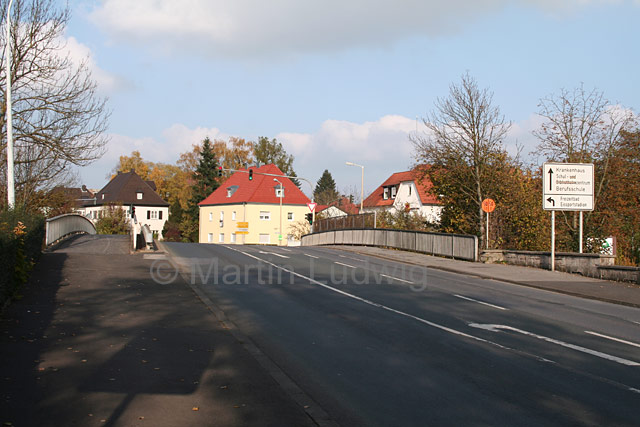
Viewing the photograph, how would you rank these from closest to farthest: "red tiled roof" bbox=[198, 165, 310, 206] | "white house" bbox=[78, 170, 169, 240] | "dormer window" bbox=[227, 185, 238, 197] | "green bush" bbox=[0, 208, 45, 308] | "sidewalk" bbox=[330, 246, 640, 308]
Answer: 1. "green bush" bbox=[0, 208, 45, 308]
2. "sidewalk" bbox=[330, 246, 640, 308]
3. "red tiled roof" bbox=[198, 165, 310, 206]
4. "dormer window" bbox=[227, 185, 238, 197]
5. "white house" bbox=[78, 170, 169, 240]

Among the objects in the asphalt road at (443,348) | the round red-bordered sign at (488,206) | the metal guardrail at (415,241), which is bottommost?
the asphalt road at (443,348)

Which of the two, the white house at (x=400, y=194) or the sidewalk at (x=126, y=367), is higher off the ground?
the white house at (x=400, y=194)

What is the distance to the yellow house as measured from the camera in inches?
2928

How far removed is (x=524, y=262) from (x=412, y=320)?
14.3m

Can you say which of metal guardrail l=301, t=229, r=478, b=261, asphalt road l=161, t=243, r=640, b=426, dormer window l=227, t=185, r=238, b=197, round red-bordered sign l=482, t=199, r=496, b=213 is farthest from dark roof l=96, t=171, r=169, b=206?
asphalt road l=161, t=243, r=640, b=426

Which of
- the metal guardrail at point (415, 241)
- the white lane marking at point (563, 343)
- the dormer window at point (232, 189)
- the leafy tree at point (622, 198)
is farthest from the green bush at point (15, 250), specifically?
the dormer window at point (232, 189)

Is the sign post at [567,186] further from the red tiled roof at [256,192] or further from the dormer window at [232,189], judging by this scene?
the dormer window at [232,189]

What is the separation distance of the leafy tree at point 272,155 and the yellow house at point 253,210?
16149 millimetres

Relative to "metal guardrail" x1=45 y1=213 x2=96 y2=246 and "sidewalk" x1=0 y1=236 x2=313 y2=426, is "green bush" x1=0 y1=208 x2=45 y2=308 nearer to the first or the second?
"sidewalk" x1=0 y1=236 x2=313 y2=426

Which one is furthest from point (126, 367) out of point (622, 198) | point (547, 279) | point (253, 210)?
point (253, 210)

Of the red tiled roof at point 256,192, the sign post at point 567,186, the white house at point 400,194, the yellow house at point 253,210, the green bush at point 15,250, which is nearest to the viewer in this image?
the green bush at point 15,250

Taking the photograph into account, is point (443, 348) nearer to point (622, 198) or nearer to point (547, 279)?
point (547, 279)

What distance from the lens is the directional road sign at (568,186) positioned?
21.6 meters

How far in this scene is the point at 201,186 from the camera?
85625mm
